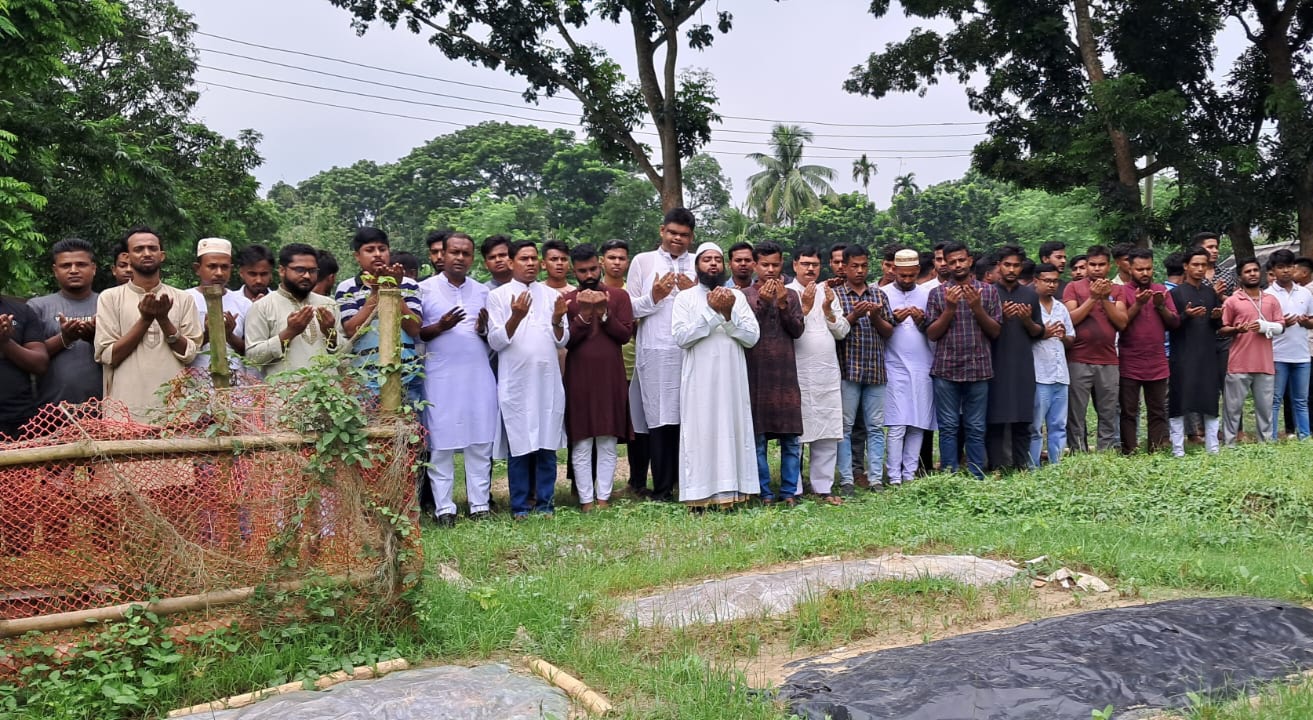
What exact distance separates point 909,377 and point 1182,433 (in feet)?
9.83

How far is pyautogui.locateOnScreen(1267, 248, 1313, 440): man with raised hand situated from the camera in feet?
32.3

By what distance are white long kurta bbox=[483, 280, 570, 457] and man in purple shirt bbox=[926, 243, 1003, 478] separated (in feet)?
10.6

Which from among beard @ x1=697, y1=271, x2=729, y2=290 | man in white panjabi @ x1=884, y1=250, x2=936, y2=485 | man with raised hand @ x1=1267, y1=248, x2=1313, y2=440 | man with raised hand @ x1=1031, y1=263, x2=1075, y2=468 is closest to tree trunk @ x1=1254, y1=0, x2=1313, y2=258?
man with raised hand @ x1=1267, y1=248, x2=1313, y2=440

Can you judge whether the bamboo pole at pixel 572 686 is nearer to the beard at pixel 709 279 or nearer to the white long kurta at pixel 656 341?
the white long kurta at pixel 656 341

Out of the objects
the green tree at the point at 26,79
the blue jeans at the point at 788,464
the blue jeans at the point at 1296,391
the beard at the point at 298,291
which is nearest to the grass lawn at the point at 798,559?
the blue jeans at the point at 788,464

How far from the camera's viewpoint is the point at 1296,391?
10.1 metres

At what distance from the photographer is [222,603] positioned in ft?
13.6

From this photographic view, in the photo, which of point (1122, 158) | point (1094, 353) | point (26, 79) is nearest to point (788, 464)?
point (1094, 353)

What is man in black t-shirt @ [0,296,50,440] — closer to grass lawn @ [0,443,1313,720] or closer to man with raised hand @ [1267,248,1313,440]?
grass lawn @ [0,443,1313,720]

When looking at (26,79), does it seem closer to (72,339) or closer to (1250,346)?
(72,339)

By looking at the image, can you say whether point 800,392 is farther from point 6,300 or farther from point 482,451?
point 6,300

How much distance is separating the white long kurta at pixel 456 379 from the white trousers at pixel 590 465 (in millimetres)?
679

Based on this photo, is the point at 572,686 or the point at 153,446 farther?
the point at 153,446

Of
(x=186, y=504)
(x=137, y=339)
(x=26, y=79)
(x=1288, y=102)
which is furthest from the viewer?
(x=1288, y=102)
